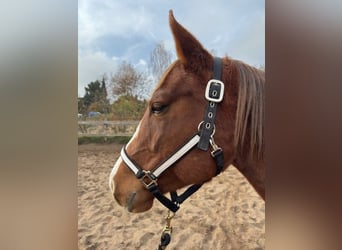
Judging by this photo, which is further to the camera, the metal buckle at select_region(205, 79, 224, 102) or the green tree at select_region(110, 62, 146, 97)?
the green tree at select_region(110, 62, 146, 97)

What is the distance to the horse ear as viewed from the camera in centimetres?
80

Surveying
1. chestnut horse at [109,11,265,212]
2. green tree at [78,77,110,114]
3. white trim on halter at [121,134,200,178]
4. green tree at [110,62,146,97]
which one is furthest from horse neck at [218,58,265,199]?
green tree at [78,77,110,114]

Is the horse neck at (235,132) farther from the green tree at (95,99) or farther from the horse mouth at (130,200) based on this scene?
the green tree at (95,99)

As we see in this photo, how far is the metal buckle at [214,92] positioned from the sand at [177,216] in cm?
29

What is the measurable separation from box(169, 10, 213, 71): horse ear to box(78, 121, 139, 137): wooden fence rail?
0.31m

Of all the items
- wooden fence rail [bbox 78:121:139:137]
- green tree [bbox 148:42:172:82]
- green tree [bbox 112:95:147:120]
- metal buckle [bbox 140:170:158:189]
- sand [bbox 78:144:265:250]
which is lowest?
sand [bbox 78:144:265:250]

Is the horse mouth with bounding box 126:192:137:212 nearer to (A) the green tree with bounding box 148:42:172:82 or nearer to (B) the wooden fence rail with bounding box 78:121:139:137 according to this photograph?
(B) the wooden fence rail with bounding box 78:121:139:137

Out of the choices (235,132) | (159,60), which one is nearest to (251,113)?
(235,132)

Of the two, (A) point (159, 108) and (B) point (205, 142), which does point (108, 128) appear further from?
(B) point (205, 142)

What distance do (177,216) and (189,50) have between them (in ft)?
2.23

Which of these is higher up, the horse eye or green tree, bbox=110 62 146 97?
green tree, bbox=110 62 146 97
